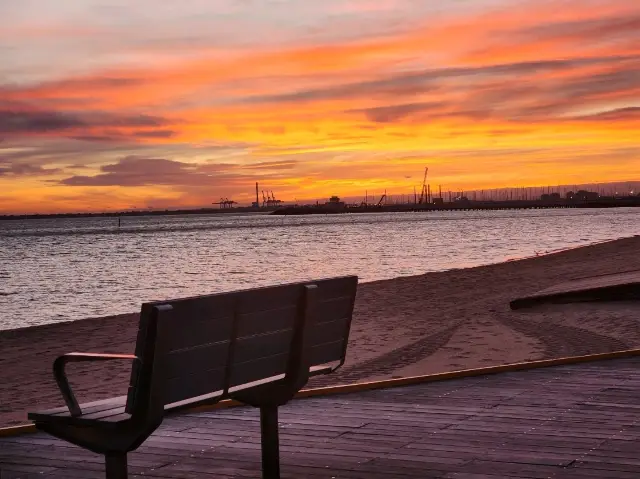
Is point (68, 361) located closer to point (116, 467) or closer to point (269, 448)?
point (116, 467)

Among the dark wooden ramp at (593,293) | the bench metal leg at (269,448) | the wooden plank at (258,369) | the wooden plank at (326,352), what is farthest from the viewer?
the dark wooden ramp at (593,293)

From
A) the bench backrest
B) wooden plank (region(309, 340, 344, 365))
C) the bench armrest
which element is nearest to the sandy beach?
wooden plank (region(309, 340, 344, 365))

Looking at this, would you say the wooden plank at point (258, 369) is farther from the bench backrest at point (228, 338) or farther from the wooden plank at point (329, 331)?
the wooden plank at point (329, 331)

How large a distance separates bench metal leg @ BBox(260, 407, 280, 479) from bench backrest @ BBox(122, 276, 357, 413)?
28 cm

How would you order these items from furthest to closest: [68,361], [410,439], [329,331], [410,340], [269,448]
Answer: [410,340], [410,439], [329,331], [269,448], [68,361]

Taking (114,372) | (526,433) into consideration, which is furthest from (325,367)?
(114,372)

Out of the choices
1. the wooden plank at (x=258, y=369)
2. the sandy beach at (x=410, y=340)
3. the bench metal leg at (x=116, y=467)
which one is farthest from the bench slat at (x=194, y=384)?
the sandy beach at (x=410, y=340)

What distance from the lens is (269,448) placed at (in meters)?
5.04

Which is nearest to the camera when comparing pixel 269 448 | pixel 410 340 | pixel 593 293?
pixel 269 448

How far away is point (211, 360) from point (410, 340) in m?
13.2

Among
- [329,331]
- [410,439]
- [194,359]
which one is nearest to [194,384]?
[194,359]

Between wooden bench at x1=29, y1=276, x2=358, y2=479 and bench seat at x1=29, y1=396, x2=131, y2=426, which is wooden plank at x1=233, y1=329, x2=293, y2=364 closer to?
wooden bench at x1=29, y1=276, x2=358, y2=479

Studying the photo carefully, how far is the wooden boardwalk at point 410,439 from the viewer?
5.15m

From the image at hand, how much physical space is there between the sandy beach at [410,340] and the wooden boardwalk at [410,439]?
4981 mm
